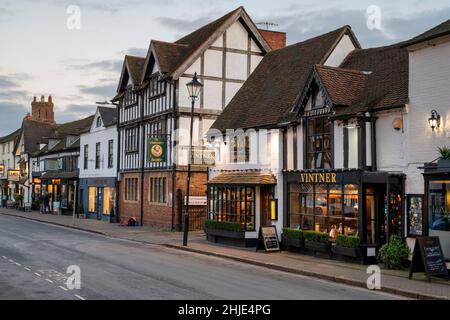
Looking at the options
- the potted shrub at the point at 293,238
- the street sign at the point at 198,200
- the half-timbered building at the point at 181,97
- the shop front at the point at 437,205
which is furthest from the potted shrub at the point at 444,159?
the street sign at the point at 198,200

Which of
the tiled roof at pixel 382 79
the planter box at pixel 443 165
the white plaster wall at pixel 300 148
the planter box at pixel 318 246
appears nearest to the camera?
the planter box at pixel 443 165

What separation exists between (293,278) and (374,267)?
3.18 m

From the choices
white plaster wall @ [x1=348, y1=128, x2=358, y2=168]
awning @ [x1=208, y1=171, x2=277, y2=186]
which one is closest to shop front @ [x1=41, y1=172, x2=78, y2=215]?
awning @ [x1=208, y1=171, x2=277, y2=186]

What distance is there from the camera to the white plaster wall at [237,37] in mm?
34750

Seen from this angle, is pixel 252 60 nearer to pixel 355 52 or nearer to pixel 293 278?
pixel 355 52

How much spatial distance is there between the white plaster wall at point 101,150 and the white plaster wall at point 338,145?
77.3 ft

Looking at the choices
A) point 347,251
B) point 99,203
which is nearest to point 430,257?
point 347,251

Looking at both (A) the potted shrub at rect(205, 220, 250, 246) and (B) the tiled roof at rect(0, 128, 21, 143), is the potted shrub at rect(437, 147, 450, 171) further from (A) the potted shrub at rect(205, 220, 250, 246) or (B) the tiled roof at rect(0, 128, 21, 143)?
(B) the tiled roof at rect(0, 128, 21, 143)

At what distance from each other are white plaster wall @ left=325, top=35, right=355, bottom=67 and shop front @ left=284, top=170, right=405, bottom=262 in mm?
6105

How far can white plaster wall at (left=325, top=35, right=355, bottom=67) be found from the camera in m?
26.1

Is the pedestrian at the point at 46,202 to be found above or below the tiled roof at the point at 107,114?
below

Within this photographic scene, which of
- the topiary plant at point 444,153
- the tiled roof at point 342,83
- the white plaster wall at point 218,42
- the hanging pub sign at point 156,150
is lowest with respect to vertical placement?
the topiary plant at point 444,153

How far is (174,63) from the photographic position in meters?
34.4

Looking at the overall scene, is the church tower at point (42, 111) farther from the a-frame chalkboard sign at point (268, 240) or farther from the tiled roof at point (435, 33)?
the tiled roof at point (435, 33)
